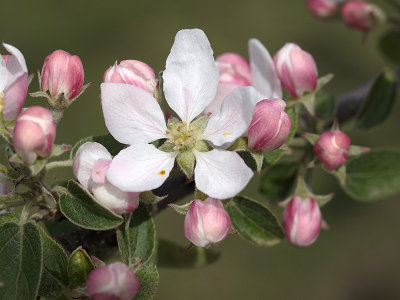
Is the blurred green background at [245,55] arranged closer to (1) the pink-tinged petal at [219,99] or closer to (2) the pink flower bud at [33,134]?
(1) the pink-tinged petal at [219,99]

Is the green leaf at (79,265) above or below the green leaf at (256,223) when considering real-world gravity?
above

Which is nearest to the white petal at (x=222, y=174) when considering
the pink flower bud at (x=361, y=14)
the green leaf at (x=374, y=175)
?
the green leaf at (x=374, y=175)

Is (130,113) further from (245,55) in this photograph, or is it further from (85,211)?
(245,55)

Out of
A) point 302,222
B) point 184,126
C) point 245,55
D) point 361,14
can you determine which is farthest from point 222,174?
point 245,55

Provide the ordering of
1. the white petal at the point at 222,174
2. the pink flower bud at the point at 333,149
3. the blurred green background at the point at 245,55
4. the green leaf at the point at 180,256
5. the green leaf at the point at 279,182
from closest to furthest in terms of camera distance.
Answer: the white petal at the point at 222,174 → the pink flower bud at the point at 333,149 → the green leaf at the point at 180,256 → the green leaf at the point at 279,182 → the blurred green background at the point at 245,55

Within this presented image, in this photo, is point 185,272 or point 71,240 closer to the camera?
point 71,240

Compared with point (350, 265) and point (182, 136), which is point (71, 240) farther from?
point (350, 265)

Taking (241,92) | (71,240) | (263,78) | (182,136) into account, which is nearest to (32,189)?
(71,240)
